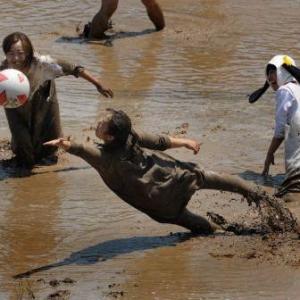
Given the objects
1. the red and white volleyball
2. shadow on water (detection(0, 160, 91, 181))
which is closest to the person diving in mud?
shadow on water (detection(0, 160, 91, 181))

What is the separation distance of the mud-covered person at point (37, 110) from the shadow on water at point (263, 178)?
1.49m

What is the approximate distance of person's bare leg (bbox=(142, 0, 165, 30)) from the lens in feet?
50.7

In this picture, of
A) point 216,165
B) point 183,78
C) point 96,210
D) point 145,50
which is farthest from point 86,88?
point 96,210

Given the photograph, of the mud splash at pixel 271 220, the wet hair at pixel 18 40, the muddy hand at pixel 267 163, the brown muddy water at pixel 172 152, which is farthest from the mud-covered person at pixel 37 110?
the mud splash at pixel 271 220

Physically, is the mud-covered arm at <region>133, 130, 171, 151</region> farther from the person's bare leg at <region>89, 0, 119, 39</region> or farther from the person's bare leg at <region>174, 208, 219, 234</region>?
the person's bare leg at <region>89, 0, 119, 39</region>

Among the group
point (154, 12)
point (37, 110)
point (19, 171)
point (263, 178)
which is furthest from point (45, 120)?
point (154, 12)

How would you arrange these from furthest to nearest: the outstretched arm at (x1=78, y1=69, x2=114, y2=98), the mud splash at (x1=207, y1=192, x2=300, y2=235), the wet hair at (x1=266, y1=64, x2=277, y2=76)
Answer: the outstretched arm at (x1=78, y1=69, x2=114, y2=98), the wet hair at (x1=266, y1=64, x2=277, y2=76), the mud splash at (x1=207, y1=192, x2=300, y2=235)

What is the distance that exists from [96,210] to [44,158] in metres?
1.72

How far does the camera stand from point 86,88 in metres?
12.7

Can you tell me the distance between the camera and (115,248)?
791 centimetres

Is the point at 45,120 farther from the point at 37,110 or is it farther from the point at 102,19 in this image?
the point at 102,19

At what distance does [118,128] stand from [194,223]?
1.01m

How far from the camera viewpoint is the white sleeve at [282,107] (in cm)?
915

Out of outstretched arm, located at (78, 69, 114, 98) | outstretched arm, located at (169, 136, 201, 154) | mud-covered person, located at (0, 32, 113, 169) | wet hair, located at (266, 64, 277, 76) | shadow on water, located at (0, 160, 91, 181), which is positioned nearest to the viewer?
outstretched arm, located at (169, 136, 201, 154)
